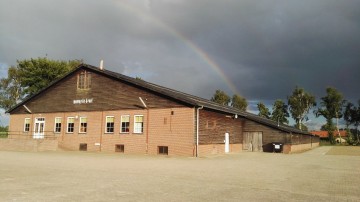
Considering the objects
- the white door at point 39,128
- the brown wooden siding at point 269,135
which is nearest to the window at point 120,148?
the white door at point 39,128

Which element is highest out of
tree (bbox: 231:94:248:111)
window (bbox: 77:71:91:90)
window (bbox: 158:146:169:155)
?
tree (bbox: 231:94:248:111)

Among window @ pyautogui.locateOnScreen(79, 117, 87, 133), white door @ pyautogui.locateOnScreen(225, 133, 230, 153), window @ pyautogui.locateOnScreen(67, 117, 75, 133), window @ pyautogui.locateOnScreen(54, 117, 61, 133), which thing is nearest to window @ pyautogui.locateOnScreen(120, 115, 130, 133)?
window @ pyautogui.locateOnScreen(79, 117, 87, 133)

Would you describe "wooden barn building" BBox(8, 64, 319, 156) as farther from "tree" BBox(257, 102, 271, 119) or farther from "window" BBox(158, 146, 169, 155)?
"tree" BBox(257, 102, 271, 119)

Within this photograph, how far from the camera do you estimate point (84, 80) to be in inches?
1230

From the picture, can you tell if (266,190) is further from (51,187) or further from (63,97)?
(63,97)

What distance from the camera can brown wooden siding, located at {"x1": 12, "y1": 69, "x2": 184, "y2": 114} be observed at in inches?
1066

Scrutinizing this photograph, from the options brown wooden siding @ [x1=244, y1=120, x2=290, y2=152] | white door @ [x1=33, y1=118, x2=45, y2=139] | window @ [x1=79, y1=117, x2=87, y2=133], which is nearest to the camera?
window @ [x1=79, y1=117, x2=87, y2=133]

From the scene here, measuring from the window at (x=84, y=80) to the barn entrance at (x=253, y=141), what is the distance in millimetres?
16959

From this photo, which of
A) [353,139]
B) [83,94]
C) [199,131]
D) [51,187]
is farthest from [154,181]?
[353,139]

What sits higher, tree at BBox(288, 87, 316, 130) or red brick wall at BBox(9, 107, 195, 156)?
tree at BBox(288, 87, 316, 130)

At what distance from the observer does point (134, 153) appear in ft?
88.9

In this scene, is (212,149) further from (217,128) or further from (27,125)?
(27,125)

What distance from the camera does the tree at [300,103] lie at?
77.1 meters

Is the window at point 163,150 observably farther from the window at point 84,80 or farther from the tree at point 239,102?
the tree at point 239,102
